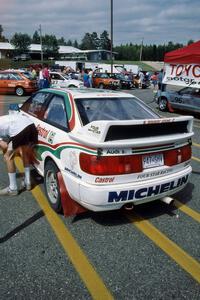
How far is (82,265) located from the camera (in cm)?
316

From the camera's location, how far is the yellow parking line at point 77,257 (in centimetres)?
281

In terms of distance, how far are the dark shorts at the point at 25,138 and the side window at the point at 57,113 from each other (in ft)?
0.94

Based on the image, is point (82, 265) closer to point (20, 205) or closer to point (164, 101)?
point (20, 205)

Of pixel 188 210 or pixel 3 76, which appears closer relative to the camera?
pixel 188 210

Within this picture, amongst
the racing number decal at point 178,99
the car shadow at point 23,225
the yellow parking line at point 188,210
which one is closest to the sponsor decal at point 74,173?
the car shadow at point 23,225

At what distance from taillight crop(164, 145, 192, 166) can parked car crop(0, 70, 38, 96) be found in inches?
682

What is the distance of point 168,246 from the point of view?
3.52 meters

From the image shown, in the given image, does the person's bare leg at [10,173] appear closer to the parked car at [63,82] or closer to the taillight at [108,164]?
the taillight at [108,164]

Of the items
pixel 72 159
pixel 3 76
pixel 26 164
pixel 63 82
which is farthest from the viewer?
pixel 63 82

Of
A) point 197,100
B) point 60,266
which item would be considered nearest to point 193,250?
point 60,266

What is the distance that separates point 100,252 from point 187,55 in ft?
38.2

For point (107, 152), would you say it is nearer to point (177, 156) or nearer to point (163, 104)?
point (177, 156)

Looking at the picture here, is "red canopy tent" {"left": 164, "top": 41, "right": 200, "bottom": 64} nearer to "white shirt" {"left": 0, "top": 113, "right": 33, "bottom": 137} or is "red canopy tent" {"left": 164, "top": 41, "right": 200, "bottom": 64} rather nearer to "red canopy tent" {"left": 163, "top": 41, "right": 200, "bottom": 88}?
"red canopy tent" {"left": 163, "top": 41, "right": 200, "bottom": 88}

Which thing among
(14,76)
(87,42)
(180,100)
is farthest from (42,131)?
(87,42)
